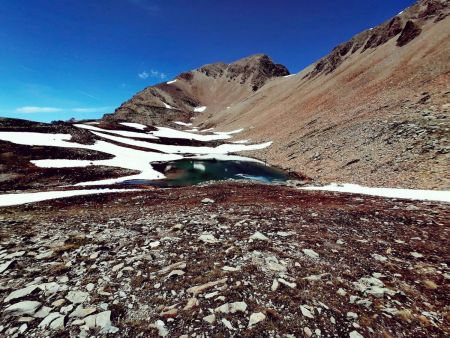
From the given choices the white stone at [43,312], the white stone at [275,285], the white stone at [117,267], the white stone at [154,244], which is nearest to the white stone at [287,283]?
the white stone at [275,285]

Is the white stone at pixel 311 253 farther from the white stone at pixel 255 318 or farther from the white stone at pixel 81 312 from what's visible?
the white stone at pixel 81 312

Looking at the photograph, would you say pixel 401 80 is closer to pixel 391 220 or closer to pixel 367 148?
pixel 367 148

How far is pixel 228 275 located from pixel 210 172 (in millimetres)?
39555

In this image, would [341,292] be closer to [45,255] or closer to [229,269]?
[229,269]

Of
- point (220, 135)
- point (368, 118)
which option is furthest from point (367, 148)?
point (220, 135)

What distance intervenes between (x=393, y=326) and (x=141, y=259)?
7.04 metres

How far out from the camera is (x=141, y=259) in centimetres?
879

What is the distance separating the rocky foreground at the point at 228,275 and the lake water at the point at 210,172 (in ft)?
80.4

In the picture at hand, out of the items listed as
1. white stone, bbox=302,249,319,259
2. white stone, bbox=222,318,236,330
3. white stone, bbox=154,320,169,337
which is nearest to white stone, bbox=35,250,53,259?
white stone, bbox=154,320,169,337

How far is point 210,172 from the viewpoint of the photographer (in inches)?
1855

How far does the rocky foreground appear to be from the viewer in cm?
605

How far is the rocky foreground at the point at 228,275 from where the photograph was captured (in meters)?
6.05

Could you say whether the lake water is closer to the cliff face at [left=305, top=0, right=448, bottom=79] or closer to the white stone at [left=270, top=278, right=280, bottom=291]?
the white stone at [left=270, top=278, right=280, bottom=291]

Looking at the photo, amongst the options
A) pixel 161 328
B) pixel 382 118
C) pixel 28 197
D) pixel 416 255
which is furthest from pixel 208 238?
pixel 382 118
